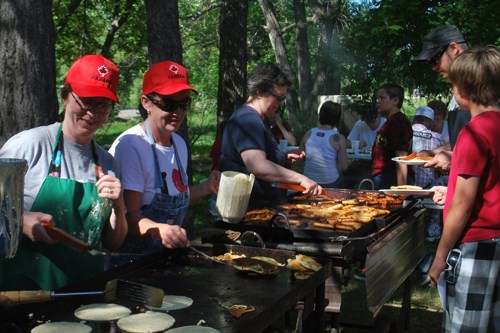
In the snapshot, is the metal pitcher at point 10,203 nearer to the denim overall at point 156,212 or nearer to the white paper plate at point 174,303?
the white paper plate at point 174,303

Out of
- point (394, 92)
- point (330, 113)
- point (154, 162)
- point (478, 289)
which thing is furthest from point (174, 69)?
point (394, 92)

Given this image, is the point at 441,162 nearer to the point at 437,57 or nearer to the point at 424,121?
the point at 437,57

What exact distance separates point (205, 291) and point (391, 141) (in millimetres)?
4327

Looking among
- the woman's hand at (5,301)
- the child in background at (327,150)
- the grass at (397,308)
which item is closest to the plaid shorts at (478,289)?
the grass at (397,308)

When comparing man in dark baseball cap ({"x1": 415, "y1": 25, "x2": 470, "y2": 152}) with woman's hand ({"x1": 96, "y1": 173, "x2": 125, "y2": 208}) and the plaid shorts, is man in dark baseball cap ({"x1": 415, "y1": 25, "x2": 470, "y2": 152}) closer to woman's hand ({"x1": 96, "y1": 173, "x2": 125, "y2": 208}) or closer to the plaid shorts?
the plaid shorts

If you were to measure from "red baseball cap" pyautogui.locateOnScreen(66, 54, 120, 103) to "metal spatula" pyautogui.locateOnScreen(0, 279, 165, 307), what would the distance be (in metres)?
0.81

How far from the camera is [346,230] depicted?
11.5 feet

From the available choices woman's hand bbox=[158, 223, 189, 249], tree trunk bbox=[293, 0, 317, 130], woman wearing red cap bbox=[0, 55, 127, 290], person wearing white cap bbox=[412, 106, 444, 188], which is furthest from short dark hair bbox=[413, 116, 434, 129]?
tree trunk bbox=[293, 0, 317, 130]

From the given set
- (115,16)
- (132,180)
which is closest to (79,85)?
(132,180)

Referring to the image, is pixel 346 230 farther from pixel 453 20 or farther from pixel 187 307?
pixel 453 20

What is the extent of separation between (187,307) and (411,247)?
2.82 m

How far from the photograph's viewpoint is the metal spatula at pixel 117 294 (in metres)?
2.09

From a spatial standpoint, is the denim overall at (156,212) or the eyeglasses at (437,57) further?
the eyeglasses at (437,57)

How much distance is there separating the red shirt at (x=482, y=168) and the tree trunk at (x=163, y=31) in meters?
4.01
